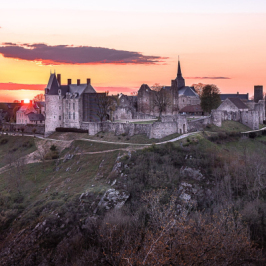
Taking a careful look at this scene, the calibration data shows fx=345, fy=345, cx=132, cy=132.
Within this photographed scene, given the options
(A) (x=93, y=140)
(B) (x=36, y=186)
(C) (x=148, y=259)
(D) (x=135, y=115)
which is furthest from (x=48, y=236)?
(D) (x=135, y=115)

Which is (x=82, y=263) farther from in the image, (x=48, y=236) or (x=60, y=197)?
(x=60, y=197)

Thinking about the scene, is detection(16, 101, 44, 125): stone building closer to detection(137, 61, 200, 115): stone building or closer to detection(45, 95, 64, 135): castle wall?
detection(45, 95, 64, 135): castle wall

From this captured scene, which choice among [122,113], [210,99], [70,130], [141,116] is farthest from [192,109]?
[70,130]

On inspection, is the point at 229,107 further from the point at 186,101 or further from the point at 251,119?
the point at 186,101

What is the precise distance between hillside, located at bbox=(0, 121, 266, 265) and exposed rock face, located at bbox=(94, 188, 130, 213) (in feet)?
0.39

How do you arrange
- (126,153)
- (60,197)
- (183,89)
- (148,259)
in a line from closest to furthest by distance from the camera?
(148,259) < (60,197) < (126,153) < (183,89)

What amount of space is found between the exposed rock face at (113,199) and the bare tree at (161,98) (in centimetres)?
3574

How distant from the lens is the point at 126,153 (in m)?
50.0

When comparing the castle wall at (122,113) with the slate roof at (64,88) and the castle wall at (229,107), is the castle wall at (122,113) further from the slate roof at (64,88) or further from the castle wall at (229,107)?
the castle wall at (229,107)

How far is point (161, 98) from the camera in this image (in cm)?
7556

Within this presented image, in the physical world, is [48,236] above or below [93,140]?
below

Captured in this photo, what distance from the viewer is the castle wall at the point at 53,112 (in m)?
68.6

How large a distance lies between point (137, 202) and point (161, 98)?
129ft

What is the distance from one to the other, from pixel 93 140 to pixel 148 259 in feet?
131
